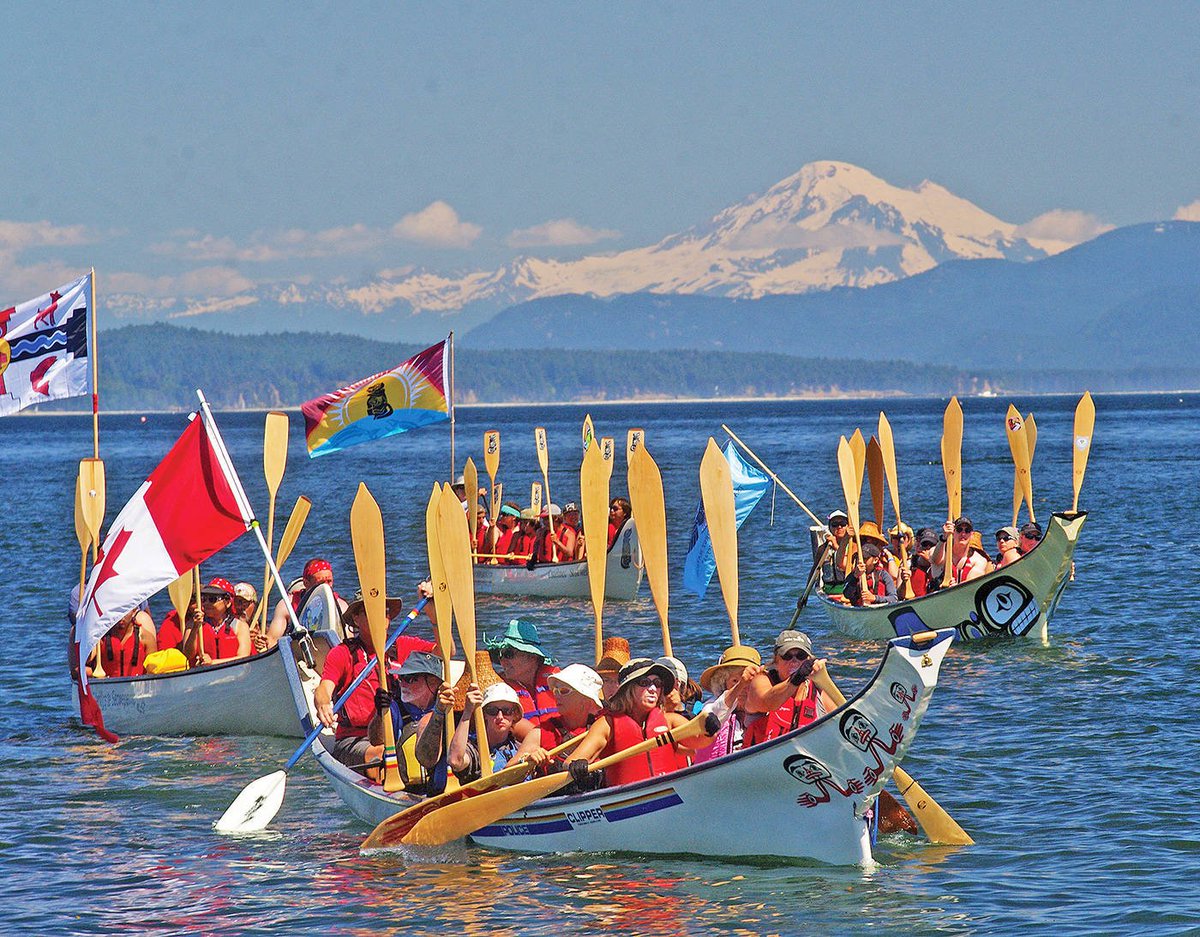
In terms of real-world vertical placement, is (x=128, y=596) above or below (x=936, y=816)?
above

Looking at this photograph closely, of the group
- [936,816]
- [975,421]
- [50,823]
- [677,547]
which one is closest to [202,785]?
[50,823]

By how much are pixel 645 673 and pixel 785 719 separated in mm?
1142

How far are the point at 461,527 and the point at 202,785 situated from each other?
4.70 meters

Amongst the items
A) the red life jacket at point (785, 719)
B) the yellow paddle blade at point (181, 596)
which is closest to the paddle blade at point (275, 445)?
the yellow paddle blade at point (181, 596)

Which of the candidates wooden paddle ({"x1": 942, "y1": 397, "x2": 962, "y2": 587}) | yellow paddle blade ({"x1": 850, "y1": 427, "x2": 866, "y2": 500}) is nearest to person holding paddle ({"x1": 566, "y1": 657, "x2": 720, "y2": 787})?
yellow paddle blade ({"x1": 850, "y1": 427, "x2": 866, "y2": 500})

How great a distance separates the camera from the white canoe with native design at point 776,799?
11211mm

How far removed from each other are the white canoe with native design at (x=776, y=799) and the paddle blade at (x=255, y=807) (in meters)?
1.62

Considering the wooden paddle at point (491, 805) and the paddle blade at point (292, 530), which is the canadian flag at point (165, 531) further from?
the wooden paddle at point (491, 805)

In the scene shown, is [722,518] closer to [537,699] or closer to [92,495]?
[537,699]

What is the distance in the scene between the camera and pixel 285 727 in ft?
60.2

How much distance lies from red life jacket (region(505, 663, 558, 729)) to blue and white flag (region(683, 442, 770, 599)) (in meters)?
7.74

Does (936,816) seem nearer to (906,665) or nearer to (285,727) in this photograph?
(906,665)

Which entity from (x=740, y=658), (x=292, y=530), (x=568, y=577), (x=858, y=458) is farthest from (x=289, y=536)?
(x=568, y=577)

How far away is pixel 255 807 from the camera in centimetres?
1487
